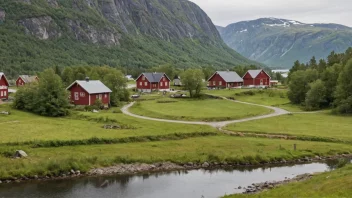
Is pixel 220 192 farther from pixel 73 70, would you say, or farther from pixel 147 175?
pixel 73 70

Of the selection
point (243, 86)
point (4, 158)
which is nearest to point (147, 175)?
point (4, 158)

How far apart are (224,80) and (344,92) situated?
61.0 meters

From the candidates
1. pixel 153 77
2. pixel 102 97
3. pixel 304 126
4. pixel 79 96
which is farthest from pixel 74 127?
pixel 153 77

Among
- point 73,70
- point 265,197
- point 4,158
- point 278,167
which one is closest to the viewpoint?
point 265,197

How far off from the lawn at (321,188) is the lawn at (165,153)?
15.3 meters

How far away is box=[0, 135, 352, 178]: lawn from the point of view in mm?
48594

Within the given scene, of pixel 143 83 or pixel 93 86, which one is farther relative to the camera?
pixel 143 83

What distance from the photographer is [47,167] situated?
48.0 meters

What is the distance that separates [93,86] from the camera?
99.7m

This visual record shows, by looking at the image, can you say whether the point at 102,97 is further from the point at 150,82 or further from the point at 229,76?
the point at 229,76

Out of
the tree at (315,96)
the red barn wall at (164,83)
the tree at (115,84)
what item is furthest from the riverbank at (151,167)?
the red barn wall at (164,83)

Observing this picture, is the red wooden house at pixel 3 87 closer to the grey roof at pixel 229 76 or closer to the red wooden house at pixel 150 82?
the red wooden house at pixel 150 82

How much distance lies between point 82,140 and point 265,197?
98.2ft

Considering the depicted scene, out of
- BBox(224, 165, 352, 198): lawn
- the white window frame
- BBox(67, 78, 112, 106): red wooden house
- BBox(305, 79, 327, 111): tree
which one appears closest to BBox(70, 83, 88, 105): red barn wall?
BBox(67, 78, 112, 106): red wooden house
